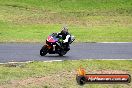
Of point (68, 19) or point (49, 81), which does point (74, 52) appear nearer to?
point (49, 81)

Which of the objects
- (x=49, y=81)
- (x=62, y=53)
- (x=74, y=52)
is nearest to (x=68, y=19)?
(x=74, y=52)

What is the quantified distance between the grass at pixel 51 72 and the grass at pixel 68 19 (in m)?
9.50

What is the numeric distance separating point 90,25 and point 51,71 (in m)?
22.6

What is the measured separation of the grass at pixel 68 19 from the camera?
3341cm

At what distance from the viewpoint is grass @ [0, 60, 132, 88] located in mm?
16594

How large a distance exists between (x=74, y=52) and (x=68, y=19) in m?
19.4

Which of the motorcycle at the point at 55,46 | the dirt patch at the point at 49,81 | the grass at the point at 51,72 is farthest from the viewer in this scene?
the motorcycle at the point at 55,46

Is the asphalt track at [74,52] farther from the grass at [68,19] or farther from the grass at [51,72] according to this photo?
the grass at [68,19]

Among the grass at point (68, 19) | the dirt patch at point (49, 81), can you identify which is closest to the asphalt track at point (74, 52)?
the grass at point (68, 19)

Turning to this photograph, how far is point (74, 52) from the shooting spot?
25625 millimetres

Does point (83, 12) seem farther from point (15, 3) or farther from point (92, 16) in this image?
point (15, 3)

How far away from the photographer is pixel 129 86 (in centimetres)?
1680

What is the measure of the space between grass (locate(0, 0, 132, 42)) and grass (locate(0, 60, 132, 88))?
9495mm

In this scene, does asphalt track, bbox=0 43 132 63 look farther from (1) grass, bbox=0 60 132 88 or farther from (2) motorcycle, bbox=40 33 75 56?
(1) grass, bbox=0 60 132 88
